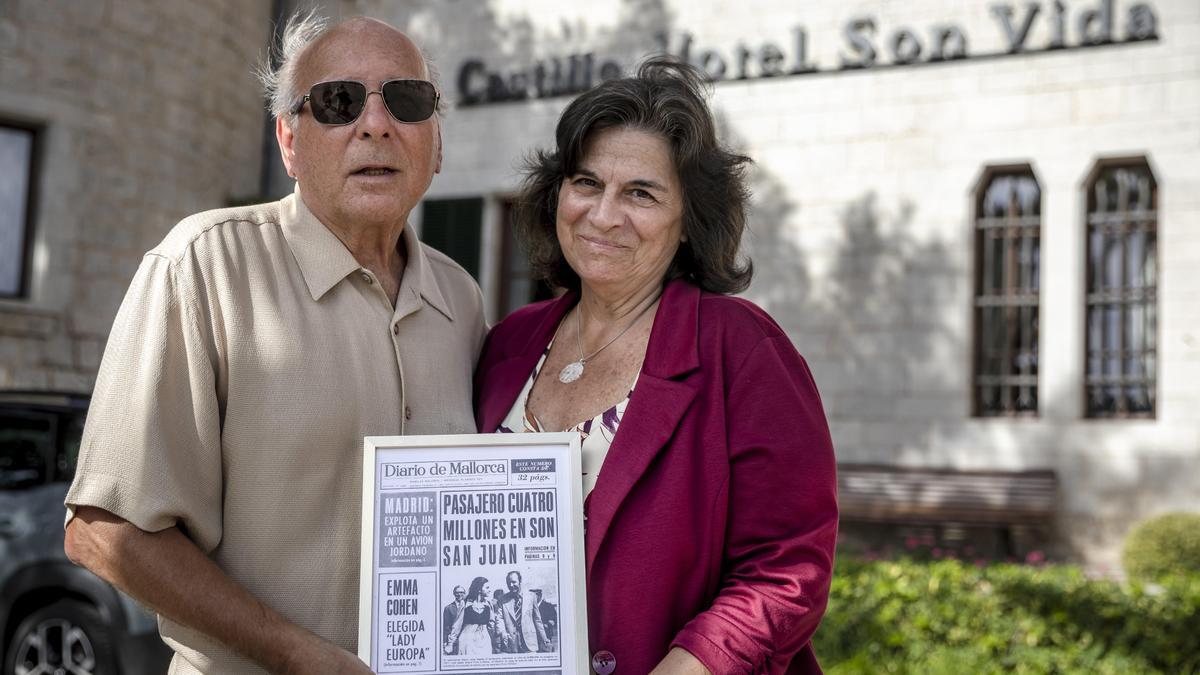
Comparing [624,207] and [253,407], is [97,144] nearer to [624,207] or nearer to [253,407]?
[624,207]

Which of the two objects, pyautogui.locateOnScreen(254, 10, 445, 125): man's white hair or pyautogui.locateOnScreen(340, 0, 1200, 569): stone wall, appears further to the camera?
pyautogui.locateOnScreen(340, 0, 1200, 569): stone wall

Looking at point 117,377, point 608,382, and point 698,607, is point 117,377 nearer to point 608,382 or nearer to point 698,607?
point 608,382

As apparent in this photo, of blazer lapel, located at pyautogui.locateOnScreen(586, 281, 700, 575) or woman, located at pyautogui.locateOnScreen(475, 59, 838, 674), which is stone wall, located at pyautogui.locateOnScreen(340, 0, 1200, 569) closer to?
woman, located at pyautogui.locateOnScreen(475, 59, 838, 674)

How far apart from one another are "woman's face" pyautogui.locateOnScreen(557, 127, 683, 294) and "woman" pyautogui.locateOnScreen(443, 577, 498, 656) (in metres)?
0.85

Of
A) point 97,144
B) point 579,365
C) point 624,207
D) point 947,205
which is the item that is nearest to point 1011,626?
point 579,365

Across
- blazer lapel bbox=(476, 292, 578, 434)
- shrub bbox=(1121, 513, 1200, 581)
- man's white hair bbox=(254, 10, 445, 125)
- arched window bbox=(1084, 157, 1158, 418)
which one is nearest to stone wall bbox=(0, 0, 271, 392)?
arched window bbox=(1084, 157, 1158, 418)

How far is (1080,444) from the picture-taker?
11133mm

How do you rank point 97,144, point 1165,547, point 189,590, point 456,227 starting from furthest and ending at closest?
point 456,227 → point 97,144 → point 1165,547 → point 189,590

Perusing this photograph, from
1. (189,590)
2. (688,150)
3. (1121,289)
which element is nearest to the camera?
(189,590)

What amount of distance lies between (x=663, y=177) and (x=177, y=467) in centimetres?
122

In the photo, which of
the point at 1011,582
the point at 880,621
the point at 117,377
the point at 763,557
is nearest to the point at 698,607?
the point at 763,557

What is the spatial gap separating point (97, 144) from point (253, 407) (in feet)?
38.7

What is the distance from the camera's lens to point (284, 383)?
2406 millimetres

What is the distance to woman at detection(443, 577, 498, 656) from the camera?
2256 millimetres
